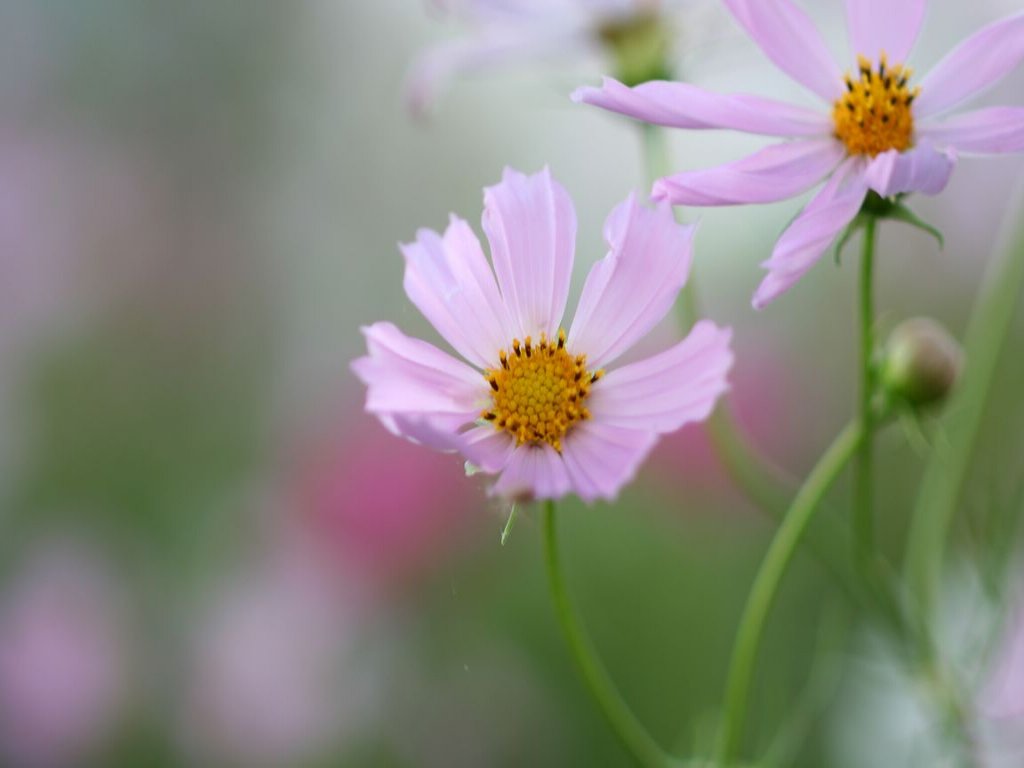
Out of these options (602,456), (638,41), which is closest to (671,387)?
(602,456)

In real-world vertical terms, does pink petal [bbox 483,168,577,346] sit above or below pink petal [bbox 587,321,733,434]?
above

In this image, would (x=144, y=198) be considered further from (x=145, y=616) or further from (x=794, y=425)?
(x=794, y=425)

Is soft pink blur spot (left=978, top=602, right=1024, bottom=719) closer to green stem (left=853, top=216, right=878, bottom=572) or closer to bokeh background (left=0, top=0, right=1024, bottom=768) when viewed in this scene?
bokeh background (left=0, top=0, right=1024, bottom=768)

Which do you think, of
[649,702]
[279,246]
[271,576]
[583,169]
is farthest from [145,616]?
[279,246]

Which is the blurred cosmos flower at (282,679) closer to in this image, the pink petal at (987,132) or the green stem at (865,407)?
the green stem at (865,407)

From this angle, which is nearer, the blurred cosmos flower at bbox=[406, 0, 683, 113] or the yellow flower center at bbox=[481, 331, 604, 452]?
the yellow flower center at bbox=[481, 331, 604, 452]

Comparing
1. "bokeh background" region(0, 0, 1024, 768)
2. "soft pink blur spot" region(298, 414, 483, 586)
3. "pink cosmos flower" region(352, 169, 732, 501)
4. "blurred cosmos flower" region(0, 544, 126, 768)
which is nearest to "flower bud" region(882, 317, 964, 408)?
"bokeh background" region(0, 0, 1024, 768)

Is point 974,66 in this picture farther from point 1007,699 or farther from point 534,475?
point 1007,699
